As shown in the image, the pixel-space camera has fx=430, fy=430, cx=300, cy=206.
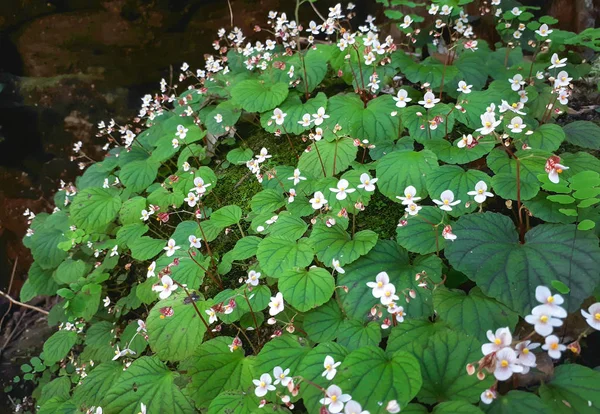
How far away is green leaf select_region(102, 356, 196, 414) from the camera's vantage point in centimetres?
162

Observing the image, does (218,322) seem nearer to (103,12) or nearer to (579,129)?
(579,129)

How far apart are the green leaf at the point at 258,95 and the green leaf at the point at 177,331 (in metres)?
1.27

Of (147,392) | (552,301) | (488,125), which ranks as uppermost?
(488,125)

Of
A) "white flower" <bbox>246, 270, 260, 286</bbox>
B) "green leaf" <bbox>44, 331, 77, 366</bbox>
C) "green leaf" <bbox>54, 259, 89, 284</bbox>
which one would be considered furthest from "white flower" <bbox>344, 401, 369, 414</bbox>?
"green leaf" <bbox>54, 259, 89, 284</bbox>

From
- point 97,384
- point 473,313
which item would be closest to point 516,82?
point 473,313

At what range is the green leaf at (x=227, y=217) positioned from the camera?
209 cm

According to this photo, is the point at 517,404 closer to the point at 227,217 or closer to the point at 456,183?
the point at 456,183

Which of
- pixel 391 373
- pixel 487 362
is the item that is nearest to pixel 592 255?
pixel 487 362

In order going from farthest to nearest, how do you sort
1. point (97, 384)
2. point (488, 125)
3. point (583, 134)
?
point (583, 134) → point (97, 384) → point (488, 125)

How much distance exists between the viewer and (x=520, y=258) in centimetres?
148

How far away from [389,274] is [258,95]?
59.0 inches

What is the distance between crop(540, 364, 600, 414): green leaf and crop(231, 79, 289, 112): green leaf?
6.33ft

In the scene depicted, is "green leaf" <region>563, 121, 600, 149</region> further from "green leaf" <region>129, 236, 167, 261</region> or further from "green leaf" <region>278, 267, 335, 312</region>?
"green leaf" <region>129, 236, 167, 261</region>

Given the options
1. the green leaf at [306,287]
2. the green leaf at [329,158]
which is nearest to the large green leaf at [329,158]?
the green leaf at [329,158]
